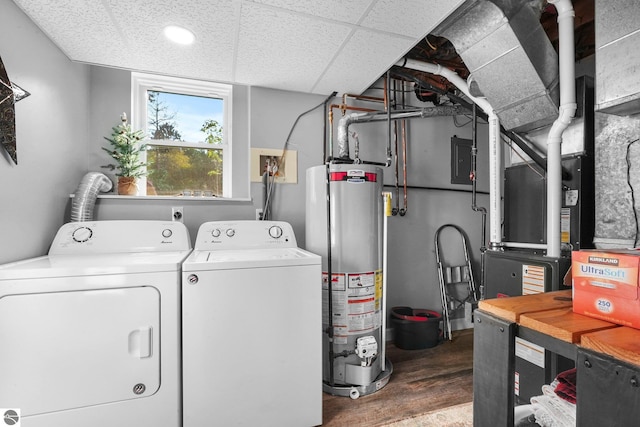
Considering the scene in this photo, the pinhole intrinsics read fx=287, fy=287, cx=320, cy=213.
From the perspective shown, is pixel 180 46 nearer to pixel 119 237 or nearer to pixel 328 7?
pixel 328 7

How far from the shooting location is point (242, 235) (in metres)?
1.94

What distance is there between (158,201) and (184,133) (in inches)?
24.1

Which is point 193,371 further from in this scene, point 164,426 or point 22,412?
point 22,412

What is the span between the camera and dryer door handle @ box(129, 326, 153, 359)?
1.29m

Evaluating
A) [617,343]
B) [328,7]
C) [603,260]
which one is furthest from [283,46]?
[617,343]

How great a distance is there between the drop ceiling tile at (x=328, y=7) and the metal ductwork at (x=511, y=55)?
1.76 feet

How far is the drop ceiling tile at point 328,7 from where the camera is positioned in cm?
141

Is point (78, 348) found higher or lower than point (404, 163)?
lower

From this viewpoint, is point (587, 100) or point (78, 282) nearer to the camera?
point (78, 282)

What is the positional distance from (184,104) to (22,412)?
210 cm

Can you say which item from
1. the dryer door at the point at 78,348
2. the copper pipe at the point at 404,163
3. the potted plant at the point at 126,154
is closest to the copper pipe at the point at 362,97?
the copper pipe at the point at 404,163

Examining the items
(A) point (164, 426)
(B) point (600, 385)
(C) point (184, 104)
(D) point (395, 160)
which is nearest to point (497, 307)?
(B) point (600, 385)

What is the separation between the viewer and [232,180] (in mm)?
2359

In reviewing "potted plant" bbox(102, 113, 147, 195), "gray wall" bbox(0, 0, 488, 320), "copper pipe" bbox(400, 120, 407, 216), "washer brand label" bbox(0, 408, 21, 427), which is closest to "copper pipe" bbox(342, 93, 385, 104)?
"gray wall" bbox(0, 0, 488, 320)
